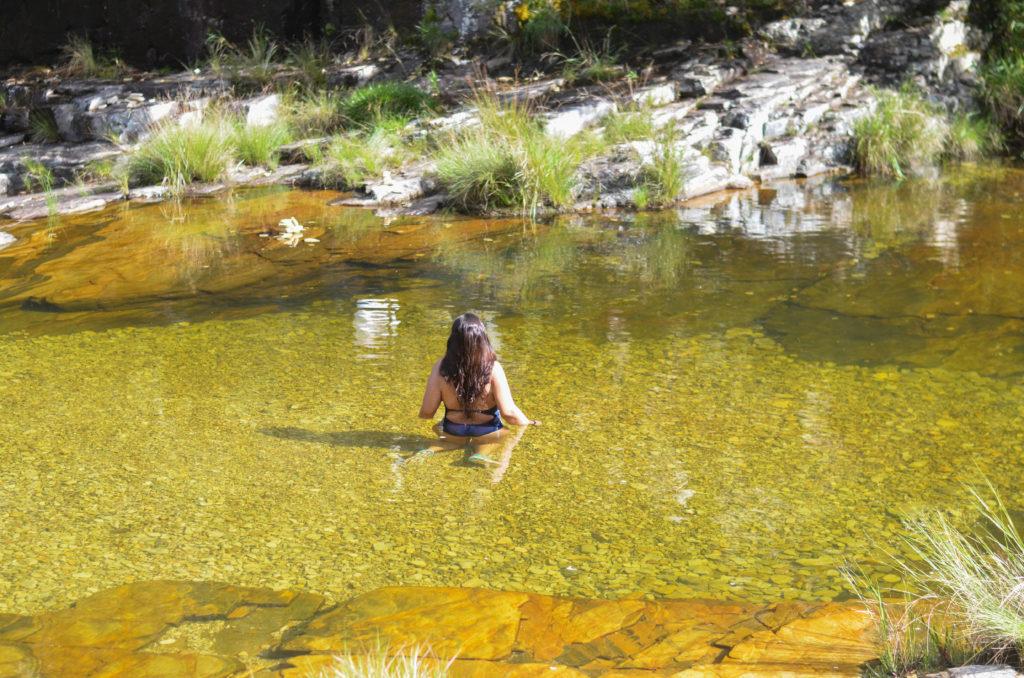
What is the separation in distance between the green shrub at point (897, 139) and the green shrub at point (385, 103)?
591 centimetres

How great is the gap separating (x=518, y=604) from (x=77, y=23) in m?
18.2

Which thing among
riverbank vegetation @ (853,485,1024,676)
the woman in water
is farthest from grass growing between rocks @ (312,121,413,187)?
riverbank vegetation @ (853,485,1024,676)

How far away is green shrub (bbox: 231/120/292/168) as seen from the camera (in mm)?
13008

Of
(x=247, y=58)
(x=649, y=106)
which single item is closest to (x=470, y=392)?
(x=649, y=106)

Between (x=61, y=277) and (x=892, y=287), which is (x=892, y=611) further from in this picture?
(x=61, y=277)

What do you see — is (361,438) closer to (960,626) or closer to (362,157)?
(960,626)

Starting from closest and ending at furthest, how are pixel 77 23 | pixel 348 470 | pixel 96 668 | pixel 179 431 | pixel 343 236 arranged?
1. pixel 96 668
2. pixel 348 470
3. pixel 179 431
4. pixel 343 236
5. pixel 77 23

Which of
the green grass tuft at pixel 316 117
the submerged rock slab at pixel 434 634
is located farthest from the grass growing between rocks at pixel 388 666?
the green grass tuft at pixel 316 117

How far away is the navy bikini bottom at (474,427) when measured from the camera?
519cm

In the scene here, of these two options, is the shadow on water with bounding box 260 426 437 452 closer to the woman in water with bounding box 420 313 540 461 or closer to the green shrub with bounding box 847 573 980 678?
the woman in water with bounding box 420 313 540 461

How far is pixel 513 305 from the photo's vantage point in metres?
7.47

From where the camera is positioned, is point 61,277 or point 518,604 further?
point 61,277

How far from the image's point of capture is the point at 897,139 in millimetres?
12477

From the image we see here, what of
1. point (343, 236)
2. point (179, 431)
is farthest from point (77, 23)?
point (179, 431)
